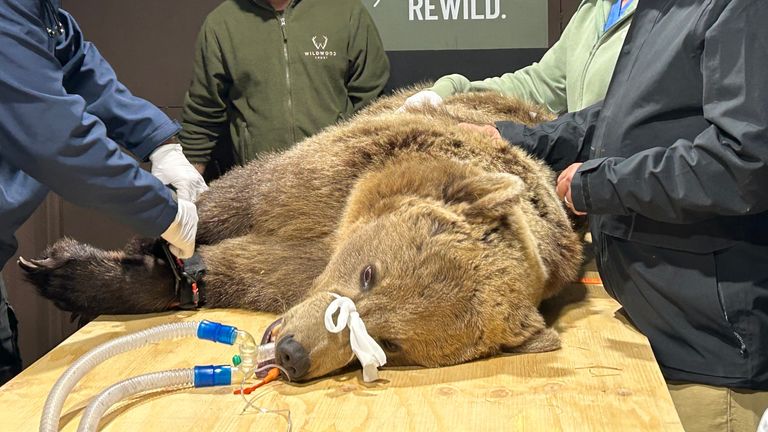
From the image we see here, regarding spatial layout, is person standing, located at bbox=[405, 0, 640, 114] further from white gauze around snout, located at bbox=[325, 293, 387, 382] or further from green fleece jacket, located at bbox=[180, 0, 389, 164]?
white gauze around snout, located at bbox=[325, 293, 387, 382]

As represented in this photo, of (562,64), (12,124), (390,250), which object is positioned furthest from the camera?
(562,64)

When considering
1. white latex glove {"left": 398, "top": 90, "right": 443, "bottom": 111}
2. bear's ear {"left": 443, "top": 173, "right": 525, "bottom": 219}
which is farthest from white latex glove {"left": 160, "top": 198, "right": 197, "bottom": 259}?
white latex glove {"left": 398, "top": 90, "right": 443, "bottom": 111}

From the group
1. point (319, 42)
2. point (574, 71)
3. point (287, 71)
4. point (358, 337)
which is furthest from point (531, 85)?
point (358, 337)

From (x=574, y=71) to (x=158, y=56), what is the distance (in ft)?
8.57

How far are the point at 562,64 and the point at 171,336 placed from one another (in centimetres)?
229

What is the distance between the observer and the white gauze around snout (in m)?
2.21

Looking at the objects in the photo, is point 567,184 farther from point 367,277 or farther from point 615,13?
point 615,13

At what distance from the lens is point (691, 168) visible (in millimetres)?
2186

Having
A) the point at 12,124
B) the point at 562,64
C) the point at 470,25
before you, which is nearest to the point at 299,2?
the point at 470,25

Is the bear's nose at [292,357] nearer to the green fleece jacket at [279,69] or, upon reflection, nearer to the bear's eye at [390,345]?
the bear's eye at [390,345]

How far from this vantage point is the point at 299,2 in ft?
14.6

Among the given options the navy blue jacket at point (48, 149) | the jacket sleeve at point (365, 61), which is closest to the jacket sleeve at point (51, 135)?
the navy blue jacket at point (48, 149)

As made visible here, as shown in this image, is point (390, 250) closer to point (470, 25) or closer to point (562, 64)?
point (562, 64)

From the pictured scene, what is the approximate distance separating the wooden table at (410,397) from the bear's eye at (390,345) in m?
0.07
